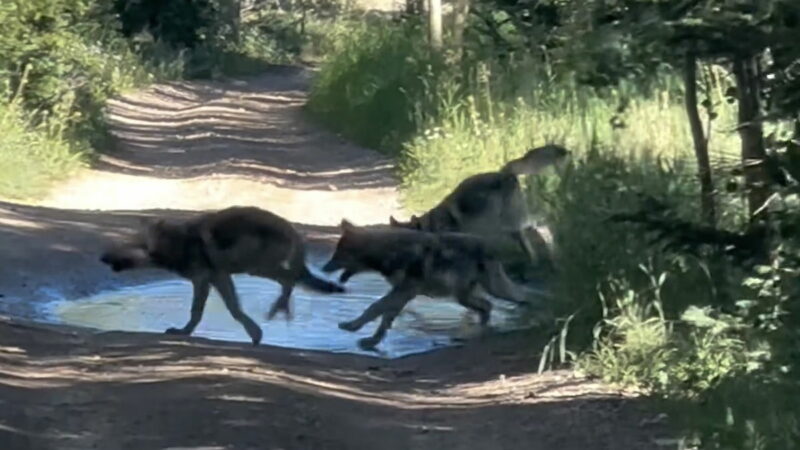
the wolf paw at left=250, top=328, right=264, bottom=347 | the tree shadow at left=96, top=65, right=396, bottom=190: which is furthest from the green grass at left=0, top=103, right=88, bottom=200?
the wolf paw at left=250, top=328, right=264, bottom=347

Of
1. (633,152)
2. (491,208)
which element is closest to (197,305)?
(491,208)

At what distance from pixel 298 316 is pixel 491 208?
1.69 meters

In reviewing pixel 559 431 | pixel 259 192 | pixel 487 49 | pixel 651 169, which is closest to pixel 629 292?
pixel 559 431

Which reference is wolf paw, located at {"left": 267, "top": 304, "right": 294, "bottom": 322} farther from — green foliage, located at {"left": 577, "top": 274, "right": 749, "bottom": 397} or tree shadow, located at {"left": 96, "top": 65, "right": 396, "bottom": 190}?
tree shadow, located at {"left": 96, "top": 65, "right": 396, "bottom": 190}

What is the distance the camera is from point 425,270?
39.6 feet

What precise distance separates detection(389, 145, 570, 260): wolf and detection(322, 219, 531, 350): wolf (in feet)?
2.78

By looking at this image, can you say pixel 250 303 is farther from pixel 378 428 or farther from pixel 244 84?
pixel 244 84

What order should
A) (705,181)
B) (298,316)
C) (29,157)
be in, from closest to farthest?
(705,181)
(298,316)
(29,157)

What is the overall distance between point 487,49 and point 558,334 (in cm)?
1316

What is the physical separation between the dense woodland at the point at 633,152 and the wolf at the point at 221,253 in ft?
6.21

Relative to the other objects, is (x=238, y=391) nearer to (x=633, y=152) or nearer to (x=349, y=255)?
(x=349, y=255)

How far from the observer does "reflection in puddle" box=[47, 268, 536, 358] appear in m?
12.2

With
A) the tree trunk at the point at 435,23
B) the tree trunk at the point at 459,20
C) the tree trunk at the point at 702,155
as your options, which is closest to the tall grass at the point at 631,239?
the tree trunk at the point at 702,155

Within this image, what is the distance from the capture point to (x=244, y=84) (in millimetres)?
51375
